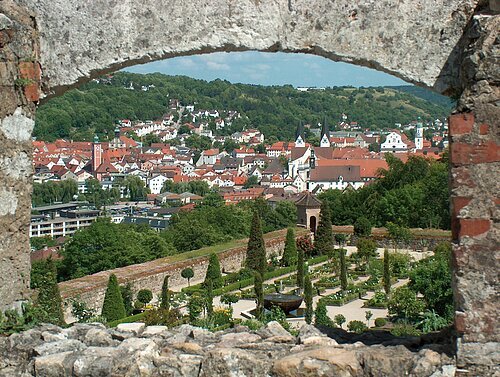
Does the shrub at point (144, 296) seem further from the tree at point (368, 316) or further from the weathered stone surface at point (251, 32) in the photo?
the weathered stone surface at point (251, 32)

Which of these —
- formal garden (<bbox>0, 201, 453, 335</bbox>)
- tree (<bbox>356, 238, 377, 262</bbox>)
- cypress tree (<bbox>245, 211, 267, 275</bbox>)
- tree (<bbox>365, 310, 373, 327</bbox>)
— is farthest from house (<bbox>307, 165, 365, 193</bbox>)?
tree (<bbox>365, 310, 373, 327</bbox>)

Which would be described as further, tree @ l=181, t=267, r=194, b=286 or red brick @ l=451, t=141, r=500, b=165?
tree @ l=181, t=267, r=194, b=286

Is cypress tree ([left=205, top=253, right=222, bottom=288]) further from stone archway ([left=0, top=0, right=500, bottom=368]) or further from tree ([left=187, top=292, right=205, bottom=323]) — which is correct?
stone archway ([left=0, top=0, right=500, bottom=368])

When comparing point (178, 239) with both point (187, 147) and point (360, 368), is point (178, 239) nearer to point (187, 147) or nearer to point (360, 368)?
point (360, 368)

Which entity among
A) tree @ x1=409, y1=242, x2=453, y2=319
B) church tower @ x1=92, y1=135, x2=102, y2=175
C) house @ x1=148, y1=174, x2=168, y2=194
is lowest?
house @ x1=148, y1=174, x2=168, y2=194

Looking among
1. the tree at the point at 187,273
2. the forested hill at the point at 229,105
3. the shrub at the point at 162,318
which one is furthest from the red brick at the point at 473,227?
the forested hill at the point at 229,105

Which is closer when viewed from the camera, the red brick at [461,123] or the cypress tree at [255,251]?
the red brick at [461,123]

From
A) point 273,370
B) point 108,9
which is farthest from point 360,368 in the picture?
point 108,9
